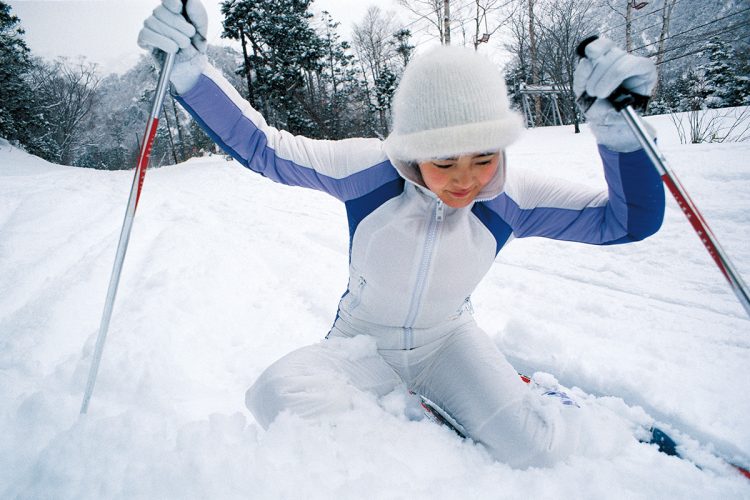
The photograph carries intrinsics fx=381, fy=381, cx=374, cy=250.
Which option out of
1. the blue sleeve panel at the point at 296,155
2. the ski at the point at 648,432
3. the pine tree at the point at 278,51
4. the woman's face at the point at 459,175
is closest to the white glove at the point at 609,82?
the woman's face at the point at 459,175

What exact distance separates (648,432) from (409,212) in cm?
141

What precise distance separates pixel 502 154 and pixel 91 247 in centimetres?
399

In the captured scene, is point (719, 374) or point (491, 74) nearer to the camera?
point (491, 74)

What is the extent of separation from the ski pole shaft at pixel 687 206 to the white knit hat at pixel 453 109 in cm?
35

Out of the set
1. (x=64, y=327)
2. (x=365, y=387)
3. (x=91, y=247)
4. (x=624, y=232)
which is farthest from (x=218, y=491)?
(x=91, y=247)

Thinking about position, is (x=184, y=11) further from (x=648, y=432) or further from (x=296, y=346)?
(x=648, y=432)

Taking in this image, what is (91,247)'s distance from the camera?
12.2 ft

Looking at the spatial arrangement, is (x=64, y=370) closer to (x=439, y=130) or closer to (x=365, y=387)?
(x=365, y=387)

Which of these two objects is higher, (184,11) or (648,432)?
(184,11)

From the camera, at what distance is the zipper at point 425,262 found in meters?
1.45

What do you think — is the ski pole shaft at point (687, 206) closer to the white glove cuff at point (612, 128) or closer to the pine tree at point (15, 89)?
the white glove cuff at point (612, 128)

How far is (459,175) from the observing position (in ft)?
4.12

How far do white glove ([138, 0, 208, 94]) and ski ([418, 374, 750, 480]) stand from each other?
163 centimetres

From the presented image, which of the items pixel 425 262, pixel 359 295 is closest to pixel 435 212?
pixel 425 262
